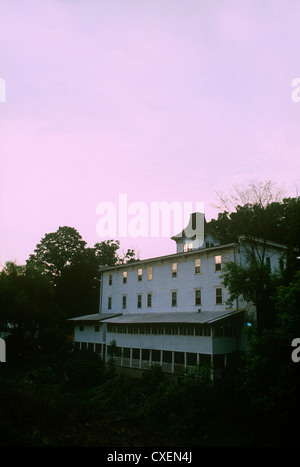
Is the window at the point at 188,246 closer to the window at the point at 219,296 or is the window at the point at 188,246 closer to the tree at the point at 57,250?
the window at the point at 219,296

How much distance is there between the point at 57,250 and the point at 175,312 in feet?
113

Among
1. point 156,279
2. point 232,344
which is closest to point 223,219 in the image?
point 156,279

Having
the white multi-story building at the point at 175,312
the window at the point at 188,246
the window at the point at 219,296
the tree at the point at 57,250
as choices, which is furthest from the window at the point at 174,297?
the tree at the point at 57,250

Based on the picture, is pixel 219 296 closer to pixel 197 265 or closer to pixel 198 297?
pixel 198 297

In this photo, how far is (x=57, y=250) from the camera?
204ft

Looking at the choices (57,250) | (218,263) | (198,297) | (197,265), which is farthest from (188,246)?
(57,250)

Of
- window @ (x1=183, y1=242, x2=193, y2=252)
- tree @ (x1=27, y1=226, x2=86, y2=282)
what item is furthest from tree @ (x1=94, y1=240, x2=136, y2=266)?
window @ (x1=183, y1=242, x2=193, y2=252)

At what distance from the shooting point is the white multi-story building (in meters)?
28.1

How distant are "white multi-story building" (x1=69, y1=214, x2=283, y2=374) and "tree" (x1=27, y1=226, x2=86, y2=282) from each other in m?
20.1

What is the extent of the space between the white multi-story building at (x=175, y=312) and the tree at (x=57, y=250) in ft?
66.1

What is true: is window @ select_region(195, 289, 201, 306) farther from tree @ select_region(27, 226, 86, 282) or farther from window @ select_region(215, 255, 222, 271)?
tree @ select_region(27, 226, 86, 282)

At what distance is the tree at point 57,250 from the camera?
62.0m

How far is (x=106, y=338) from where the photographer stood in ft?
124
